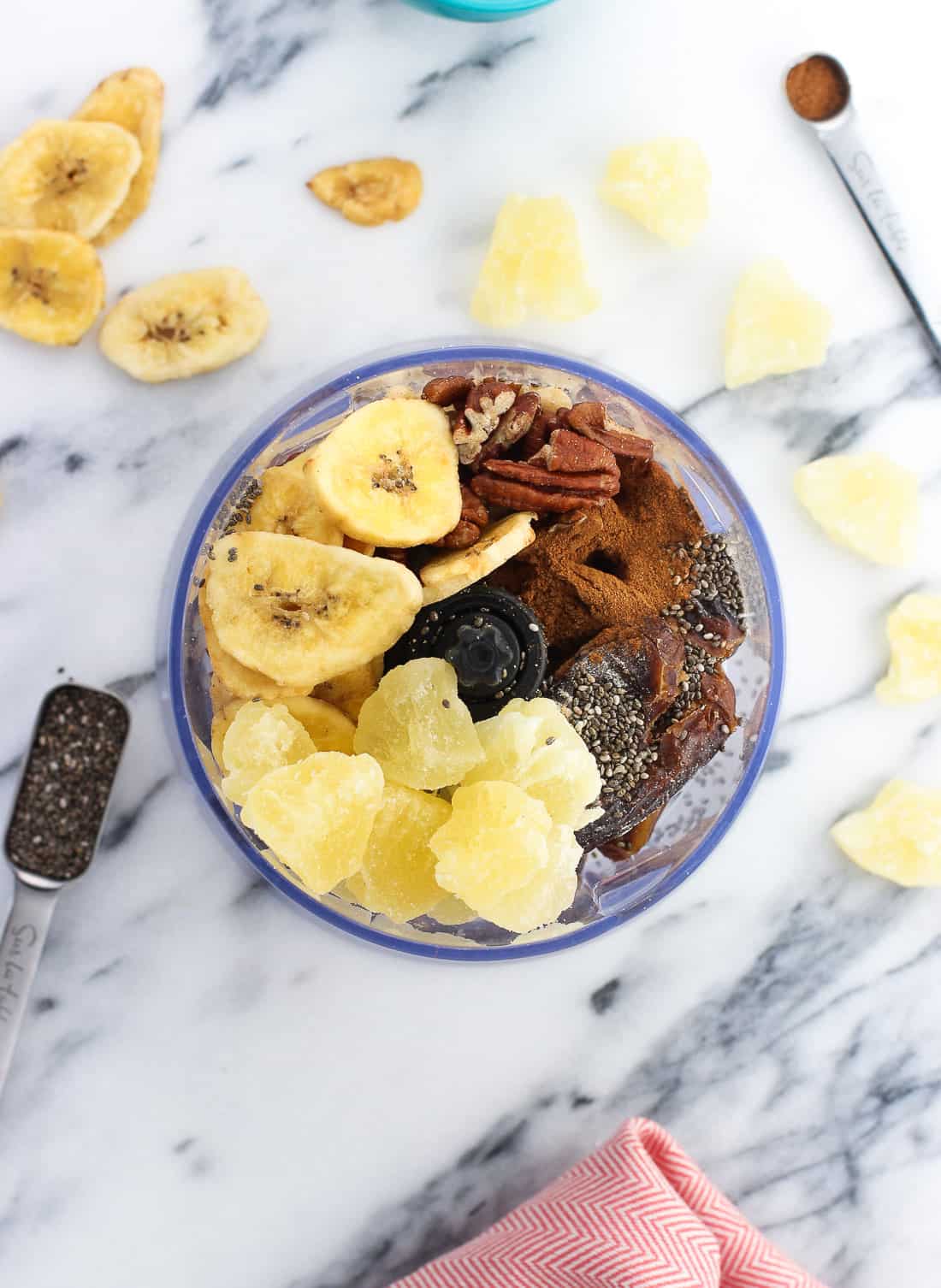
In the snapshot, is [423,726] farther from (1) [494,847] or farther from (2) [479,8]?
(2) [479,8]

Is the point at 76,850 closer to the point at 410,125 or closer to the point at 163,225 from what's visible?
the point at 163,225

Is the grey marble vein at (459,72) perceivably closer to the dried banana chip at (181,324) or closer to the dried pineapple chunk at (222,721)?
the dried banana chip at (181,324)

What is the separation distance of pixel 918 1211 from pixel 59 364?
1268mm

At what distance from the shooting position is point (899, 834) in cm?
123

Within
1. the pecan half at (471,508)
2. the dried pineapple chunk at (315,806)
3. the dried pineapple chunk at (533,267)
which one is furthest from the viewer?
the dried pineapple chunk at (533,267)

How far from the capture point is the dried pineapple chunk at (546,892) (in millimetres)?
918

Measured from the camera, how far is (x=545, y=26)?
3.83 ft

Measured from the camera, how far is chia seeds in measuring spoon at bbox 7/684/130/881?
104 centimetres

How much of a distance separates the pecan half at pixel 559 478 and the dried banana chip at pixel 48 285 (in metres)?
0.42

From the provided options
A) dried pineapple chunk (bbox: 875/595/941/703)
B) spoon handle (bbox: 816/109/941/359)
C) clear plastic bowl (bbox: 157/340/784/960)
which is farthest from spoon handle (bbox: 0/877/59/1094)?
spoon handle (bbox: 816/109/941/359)

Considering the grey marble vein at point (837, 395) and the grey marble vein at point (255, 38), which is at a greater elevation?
the grey marble vein at point (255, 38)

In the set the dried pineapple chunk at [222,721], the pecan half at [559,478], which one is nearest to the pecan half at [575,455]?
the pecan half at [559,478]

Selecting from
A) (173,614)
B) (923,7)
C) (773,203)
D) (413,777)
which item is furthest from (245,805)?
(923,7)

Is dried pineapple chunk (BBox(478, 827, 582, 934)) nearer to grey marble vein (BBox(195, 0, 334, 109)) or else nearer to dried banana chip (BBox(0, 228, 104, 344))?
dried banana chip (BBox(0, 228, 104, 344))
